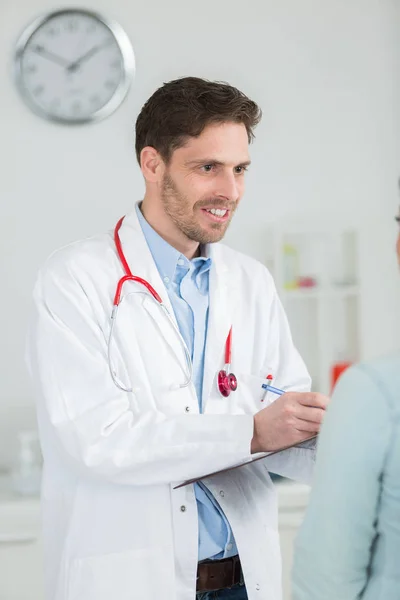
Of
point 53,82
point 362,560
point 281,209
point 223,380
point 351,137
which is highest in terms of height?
point 53,82

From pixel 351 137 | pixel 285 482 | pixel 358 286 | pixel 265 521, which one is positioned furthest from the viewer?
pixel 351 137

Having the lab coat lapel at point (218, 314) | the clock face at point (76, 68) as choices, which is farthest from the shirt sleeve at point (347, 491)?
the clock face at point (76, 68)

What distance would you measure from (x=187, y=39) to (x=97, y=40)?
0.36m

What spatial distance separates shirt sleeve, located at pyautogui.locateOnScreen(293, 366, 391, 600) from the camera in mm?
930

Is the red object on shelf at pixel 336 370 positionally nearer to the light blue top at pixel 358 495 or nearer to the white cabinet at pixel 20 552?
the white cabinet at pixel 20 552

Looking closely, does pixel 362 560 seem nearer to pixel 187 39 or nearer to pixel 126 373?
A: pixel 126 373

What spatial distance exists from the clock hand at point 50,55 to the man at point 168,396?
1.60m

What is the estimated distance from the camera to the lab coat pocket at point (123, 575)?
1583 mm

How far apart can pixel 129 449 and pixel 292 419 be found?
31 centimetres

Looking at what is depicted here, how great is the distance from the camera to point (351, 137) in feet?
11.7

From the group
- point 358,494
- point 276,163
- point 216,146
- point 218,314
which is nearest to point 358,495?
point 358,494

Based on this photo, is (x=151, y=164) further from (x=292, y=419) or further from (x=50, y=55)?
(x=50, y=55)

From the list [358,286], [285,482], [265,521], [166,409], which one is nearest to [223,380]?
[166,409]

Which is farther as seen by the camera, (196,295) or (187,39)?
(187,39)
